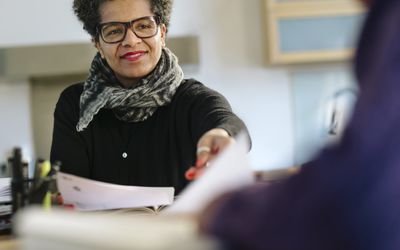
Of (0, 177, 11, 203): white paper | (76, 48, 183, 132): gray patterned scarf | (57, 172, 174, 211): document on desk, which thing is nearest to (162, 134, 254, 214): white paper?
(57, 172, 174, 211): document on desk

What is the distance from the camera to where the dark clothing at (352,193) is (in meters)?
0.45

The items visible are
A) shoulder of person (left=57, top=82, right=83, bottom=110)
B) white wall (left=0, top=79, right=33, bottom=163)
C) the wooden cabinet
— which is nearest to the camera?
shoulder of person (left=57, top=82, right=83, bottom=110)

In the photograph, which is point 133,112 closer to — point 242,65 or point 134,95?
point 134,95

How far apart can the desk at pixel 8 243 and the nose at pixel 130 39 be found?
701 mm

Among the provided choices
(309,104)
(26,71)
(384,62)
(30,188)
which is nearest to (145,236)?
(384,62)

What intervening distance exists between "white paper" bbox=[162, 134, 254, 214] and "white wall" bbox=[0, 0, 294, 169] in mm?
2744

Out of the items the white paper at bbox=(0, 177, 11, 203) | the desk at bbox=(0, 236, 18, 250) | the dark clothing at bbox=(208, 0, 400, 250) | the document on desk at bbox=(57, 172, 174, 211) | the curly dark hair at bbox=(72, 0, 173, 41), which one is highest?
the curly dark hair at bbox=(72, 0, 173, 41)

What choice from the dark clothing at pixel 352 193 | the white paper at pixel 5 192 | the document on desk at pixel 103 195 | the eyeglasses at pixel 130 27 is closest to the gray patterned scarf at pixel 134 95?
the eyeglasses at pixel 130 27

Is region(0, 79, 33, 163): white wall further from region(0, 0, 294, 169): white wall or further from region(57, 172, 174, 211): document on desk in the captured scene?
region(57, 172, 174, 211): document on desk

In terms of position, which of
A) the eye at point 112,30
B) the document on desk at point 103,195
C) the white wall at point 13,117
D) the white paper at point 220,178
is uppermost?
the eye at point 112,30

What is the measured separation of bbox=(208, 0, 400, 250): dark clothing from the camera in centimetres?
45

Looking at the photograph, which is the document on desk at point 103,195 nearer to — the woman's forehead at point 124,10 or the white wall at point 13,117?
the woman's forehead at point 124,10

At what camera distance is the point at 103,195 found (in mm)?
964

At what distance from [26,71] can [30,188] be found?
2.39 m
